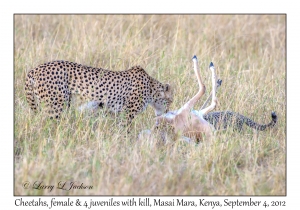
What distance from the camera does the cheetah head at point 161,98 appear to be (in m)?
6.21

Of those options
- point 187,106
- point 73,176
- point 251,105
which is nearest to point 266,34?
point 251,105

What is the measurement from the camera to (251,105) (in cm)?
638

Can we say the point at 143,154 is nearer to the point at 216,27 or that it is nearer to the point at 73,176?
the point at 73,176

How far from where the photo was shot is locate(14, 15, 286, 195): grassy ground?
460 centimetres

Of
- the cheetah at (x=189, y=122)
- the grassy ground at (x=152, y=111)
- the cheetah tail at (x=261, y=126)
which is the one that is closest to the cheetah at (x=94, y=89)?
the grassy ground at (x=152, y=111)

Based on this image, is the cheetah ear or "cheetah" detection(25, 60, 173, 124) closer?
"cheetah" detection(25, 60, 173, 124)

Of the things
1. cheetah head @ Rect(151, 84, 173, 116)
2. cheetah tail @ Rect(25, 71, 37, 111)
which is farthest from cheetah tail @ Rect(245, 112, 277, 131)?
cheetah tail @ Rect(25, 71, 37, 111)

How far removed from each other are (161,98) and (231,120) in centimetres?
77

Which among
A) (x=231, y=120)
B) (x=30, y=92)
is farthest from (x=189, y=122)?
(x=30, y=92)

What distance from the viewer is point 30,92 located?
19.2ft

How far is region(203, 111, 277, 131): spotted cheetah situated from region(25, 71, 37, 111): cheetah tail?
1576 millimetres

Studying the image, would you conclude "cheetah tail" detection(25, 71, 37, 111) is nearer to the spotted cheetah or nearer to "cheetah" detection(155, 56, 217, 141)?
"cheetah" detection(155, 56, 217, 141)

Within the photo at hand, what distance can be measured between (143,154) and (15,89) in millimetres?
2046
